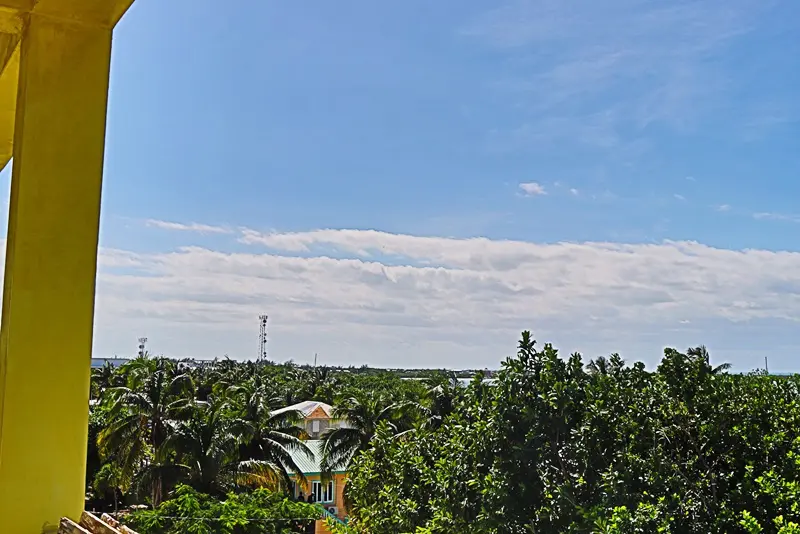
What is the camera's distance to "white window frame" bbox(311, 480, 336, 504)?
63.3ft

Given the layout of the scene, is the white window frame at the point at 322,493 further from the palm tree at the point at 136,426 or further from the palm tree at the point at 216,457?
the palm tree at the point at 136,426

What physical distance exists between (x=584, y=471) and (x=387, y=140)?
9071 mm

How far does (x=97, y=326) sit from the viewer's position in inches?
67.3

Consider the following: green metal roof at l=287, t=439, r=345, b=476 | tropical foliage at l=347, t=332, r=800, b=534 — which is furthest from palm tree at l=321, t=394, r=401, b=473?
tropical foliage at l=347, t=332, r=800, b=534

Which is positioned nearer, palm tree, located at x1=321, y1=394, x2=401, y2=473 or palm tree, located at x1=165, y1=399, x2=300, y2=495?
palm tree, located at x1=165, y1=399, x2=300, y2=495

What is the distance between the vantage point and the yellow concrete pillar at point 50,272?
4.92ft

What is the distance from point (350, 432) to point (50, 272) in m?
16.0

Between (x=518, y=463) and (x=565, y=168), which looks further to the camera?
(x=565, y=168)

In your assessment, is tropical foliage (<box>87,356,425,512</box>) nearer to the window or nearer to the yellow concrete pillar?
the window

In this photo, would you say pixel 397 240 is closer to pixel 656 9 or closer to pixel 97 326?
pixel 656 9

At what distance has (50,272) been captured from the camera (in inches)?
62.6

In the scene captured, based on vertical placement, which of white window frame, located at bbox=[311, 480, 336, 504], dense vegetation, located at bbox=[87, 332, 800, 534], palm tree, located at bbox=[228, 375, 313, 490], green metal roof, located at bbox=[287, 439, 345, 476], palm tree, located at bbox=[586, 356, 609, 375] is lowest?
white window frame, located at bbox=[311, 480, 336, 504]

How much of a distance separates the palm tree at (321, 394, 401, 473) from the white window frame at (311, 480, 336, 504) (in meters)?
2.57

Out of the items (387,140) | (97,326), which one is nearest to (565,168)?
(387,140)
